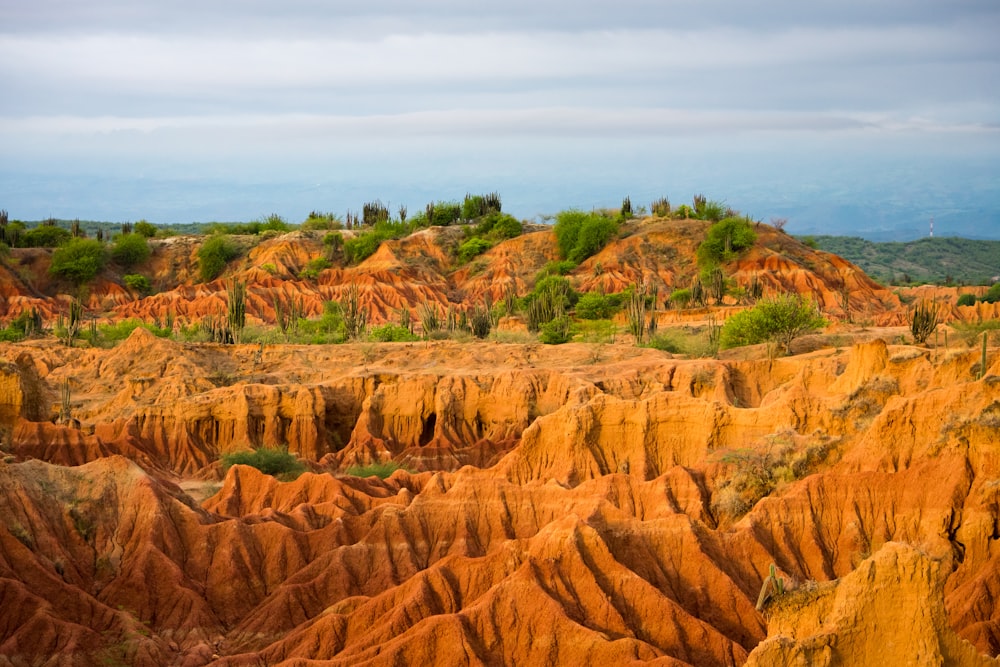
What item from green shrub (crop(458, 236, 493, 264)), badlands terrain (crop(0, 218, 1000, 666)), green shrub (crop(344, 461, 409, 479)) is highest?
green shrub (crop(458, 236, 493, 264))

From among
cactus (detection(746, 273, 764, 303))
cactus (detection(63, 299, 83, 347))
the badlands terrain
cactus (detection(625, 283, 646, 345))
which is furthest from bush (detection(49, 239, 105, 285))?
the badlands terrain

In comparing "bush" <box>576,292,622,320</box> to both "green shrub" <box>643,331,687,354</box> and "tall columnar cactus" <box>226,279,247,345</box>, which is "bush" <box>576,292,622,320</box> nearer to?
"green shrub" <box>643,331,687,354</box>

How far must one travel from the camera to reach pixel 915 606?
1923 centimetres

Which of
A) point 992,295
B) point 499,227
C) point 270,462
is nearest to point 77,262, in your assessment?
point 499,227

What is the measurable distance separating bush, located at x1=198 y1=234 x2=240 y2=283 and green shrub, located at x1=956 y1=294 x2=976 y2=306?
52.4m

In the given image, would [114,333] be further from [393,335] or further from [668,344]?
[668,344]

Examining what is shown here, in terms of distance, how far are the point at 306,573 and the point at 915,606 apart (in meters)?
15.4

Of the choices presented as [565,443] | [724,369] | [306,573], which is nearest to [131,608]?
[306,573]

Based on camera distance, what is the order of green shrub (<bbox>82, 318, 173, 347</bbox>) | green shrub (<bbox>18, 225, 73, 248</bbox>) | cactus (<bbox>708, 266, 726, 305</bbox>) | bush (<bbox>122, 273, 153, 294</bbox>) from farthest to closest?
green shrub (<bbox>18, 225, 73, 248</bbox>)
bush (<bbox>122, 273, 153, 294</bbox>)
cactus (<bbox>708, 266, 726, 305</bbox>)
green shrub (<bbox>82, 318, 173, 347</bbox>)

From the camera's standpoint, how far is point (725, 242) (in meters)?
94.0

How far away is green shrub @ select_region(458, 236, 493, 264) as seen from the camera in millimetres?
104375

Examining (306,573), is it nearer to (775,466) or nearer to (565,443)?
(565,443)

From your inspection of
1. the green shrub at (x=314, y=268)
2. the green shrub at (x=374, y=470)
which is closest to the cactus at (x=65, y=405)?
the green shrub at (x=374, y=470)

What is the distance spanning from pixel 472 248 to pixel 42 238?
112 ft
